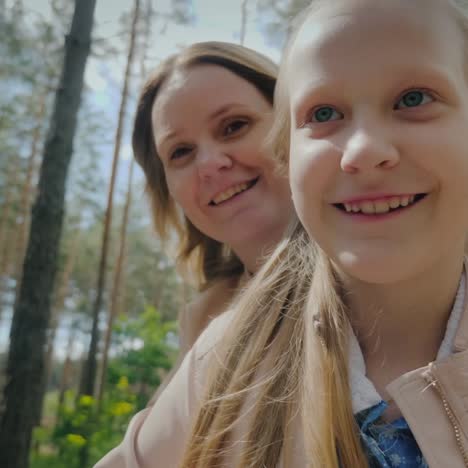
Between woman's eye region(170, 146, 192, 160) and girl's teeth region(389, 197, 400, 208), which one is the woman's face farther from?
girl's teeth region(389, 197, 400, 208)

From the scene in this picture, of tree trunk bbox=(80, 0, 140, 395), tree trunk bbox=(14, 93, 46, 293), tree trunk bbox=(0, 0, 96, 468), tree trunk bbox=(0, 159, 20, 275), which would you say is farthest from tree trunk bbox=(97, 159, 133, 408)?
tree trunk bbox=(0, 0, 96, 468)

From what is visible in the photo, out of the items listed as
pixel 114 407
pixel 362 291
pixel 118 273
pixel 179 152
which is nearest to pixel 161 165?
pixel 179 152

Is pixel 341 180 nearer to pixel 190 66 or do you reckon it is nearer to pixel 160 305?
pixel 190 66

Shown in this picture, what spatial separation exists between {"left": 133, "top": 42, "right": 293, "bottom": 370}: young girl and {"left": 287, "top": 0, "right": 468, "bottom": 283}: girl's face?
2.98ft

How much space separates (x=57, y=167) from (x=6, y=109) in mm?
7654

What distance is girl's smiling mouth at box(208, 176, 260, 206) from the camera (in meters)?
1.97

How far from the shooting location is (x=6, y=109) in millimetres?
11297

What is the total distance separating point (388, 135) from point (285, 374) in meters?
0.57

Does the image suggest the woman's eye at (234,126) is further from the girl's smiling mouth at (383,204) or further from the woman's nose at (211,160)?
the girl's smiling mouth at (383,204)

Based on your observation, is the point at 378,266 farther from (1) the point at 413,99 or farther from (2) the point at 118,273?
(2) the point at 118,273

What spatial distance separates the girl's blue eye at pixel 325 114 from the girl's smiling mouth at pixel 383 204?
169 mm

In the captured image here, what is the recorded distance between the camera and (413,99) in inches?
37.0

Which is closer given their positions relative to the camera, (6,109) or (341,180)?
(341,180)

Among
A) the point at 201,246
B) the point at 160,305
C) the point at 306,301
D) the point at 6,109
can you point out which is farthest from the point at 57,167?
the point at 160,305
